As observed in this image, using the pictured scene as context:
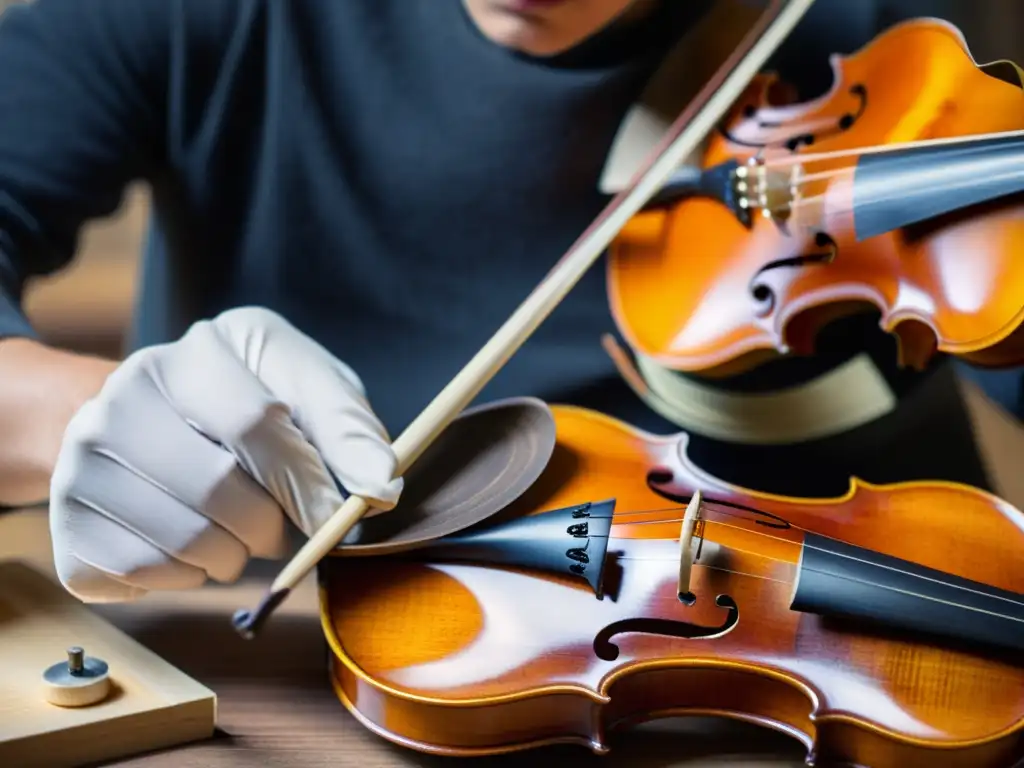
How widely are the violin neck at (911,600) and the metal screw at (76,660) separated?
0.33 meters

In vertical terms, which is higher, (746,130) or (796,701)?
(746,130)

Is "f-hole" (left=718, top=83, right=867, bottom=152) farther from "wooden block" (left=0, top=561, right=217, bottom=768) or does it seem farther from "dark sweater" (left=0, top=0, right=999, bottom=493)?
"wooden block" (left=0, top=561, right=217, bottom=768)

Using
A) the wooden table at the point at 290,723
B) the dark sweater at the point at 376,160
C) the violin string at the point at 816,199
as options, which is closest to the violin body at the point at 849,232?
the violin string at the point at 816,199

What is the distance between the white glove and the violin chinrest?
0.06ft

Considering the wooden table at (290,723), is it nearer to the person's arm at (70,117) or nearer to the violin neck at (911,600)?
the violin neck at (911,600)

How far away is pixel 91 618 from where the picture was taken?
58 cm

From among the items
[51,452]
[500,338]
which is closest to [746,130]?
[500,338]

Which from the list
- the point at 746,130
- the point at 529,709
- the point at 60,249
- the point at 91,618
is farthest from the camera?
the point at 60,249

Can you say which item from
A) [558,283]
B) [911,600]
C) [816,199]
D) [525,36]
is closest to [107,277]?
[525,36]

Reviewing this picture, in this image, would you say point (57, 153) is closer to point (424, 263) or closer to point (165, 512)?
point (424, 263)

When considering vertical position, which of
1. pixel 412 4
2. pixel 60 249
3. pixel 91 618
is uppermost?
pixel 412 4

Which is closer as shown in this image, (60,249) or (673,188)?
(673,188)

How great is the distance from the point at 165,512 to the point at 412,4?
0.50 metres

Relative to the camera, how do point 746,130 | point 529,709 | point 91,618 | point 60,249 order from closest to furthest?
point 529,709 < point 91,618 < point 746,130 < point 60,249
